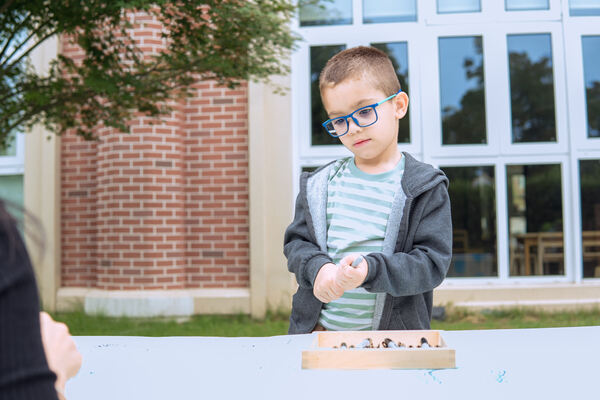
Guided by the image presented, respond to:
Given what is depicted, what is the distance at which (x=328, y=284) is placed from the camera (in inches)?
52.3

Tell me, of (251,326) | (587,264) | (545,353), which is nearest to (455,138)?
(587,264)

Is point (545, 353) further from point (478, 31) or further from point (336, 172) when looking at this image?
point (478, 31)

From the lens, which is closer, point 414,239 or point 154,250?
point 414,239

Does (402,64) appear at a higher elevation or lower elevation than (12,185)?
higher

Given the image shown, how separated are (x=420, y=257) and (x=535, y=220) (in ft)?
14.2

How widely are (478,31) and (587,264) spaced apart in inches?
97.9

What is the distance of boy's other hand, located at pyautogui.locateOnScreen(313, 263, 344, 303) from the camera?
1.32 m

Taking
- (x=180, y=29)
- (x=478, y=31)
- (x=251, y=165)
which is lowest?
(x=251, y=165)

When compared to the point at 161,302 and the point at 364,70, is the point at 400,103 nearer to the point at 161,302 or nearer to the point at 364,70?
the point at 364,70

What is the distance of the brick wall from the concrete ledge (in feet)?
0.26

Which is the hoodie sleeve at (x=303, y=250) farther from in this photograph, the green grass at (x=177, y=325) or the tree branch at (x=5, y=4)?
the green grass at (x=177, y=325)

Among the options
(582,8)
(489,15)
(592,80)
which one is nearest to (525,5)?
(489,15)

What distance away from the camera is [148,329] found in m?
4.49

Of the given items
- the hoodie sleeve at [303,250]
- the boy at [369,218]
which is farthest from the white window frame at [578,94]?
the hoodie sleeve at [303,250]
